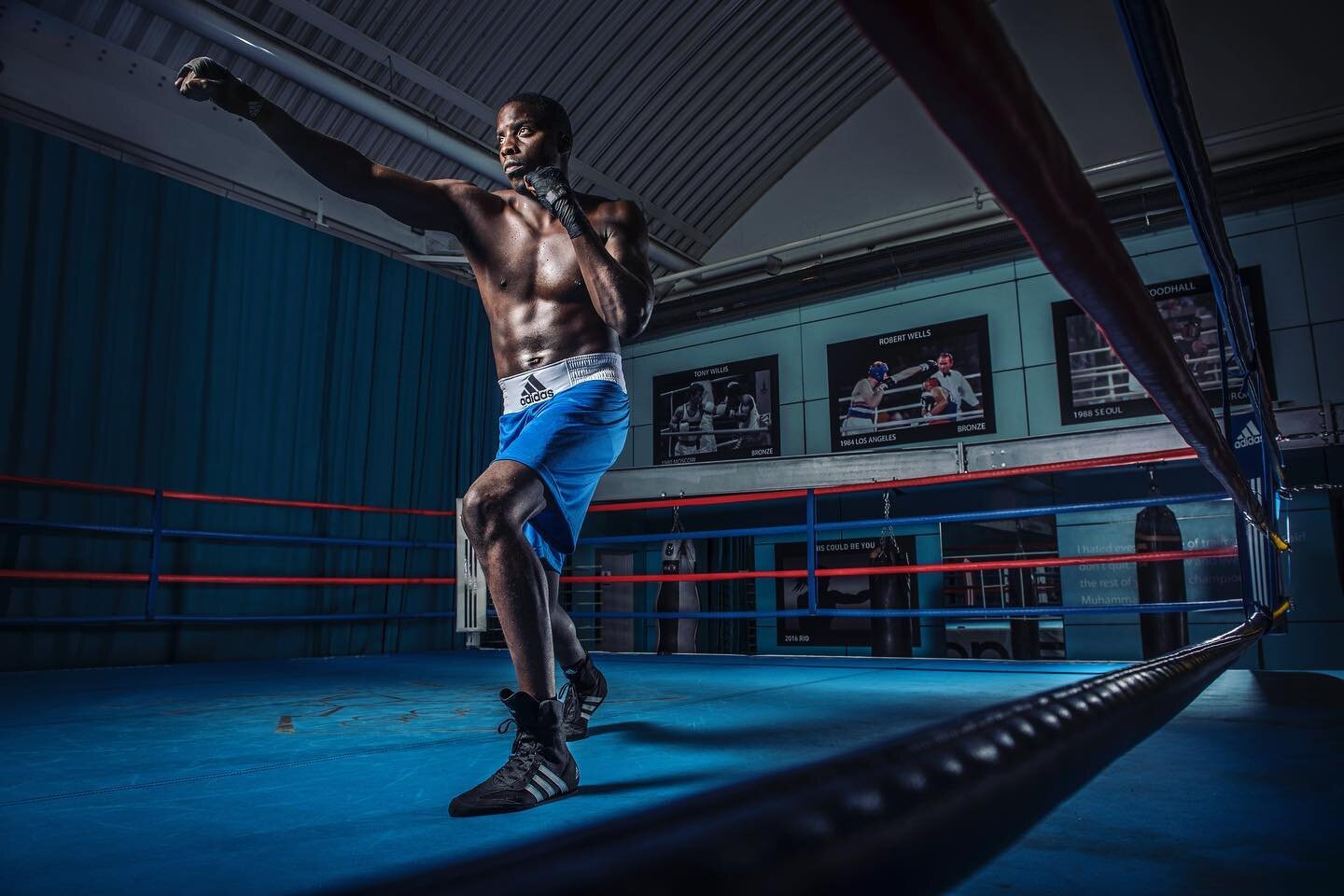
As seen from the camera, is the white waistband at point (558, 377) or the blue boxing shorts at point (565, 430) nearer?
the blue boxing shorts at point (565, 430)

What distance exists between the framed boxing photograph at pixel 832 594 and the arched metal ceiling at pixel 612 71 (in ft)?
12.0

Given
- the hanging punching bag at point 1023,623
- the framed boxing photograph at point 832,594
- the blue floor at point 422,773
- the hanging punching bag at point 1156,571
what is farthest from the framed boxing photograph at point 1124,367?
the blue floor at point 422,773

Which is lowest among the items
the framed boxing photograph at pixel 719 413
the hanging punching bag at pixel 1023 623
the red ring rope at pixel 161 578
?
the hanging punching bag at pixel 1023 623

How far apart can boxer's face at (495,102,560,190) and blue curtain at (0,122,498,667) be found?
469 cm

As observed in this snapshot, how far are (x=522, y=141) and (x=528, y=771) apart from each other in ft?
4.11

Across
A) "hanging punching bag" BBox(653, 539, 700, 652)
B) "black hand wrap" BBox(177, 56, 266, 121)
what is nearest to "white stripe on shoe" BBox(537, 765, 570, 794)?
"black hand wrap" BBox(177, 56, 266, 121)

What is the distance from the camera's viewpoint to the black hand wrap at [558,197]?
1.56m

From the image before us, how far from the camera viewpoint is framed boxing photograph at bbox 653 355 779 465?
8.51 m

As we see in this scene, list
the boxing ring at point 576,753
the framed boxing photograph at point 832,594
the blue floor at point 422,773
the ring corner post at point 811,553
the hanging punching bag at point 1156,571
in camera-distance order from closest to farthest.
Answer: the boxing ring at point 576,753 < the blue floor at point 422,773 < the ring corner post at point 811,553 < the hanging punching bag at point 1156,571 < the framed boxing photograph at point 832,594

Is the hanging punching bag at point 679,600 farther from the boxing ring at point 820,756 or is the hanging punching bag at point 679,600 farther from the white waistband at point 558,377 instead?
the white waistband at point 558,377

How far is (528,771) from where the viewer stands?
1.40 metres

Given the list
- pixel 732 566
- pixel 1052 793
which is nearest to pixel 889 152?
pixel 732 566

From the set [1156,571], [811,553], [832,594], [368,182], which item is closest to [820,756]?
[368,182]

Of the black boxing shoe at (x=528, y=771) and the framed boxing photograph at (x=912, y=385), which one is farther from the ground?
the framed boxing photograph at (x=912, y=385)
